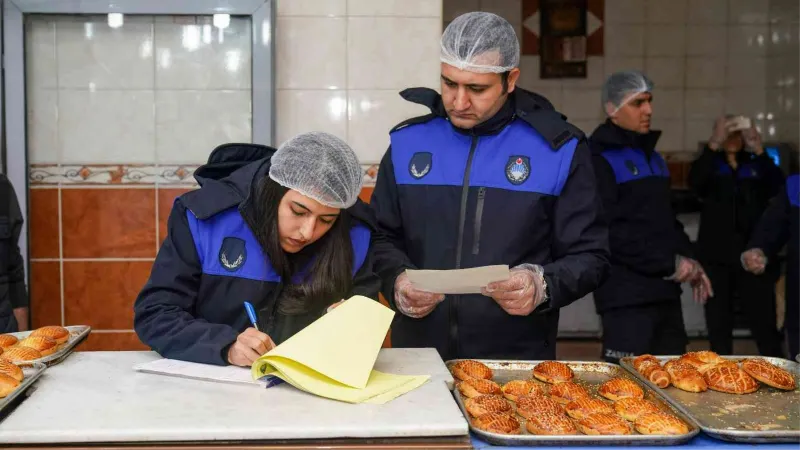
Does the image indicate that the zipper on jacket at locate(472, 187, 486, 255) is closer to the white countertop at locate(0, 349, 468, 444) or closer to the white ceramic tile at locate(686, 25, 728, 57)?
the white countertop at locate(0, 349, 468, 444)

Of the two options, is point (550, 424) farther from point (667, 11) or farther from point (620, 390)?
point (667, 11)

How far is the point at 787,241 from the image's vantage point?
13.6ft

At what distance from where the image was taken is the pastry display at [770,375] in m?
2.03

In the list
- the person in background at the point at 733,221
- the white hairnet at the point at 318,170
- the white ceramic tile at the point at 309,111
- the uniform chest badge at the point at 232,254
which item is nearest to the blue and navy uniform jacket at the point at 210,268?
the uniform chest badge at the point at 232,254

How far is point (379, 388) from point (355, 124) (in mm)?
2123

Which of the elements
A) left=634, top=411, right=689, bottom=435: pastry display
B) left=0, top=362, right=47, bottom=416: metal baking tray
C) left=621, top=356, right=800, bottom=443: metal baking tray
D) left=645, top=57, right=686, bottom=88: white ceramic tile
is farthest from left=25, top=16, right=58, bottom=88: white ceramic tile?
left=645, top=57, right=686, bottom=88: white ceramic tile

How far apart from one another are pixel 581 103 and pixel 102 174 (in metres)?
3.98

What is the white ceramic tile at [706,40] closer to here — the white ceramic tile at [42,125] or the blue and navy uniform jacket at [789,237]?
the blue and navy uniform jacket at [789,237]

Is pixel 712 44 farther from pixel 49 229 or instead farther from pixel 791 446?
pixel 791 446

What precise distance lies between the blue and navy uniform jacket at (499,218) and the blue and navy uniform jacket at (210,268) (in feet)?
1.44

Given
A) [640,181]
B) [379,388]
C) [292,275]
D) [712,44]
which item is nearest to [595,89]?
[712,44]

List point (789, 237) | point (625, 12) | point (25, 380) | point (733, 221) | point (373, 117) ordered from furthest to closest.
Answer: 1. point (625, 12)
2. point (733, 221)
3. point (789, 237)
4. point (373, 117)
5. point (25, 380)

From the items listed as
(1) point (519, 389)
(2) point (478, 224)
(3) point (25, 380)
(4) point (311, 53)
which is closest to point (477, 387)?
(1) point (519, 389)

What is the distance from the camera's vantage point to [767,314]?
5.35 m
